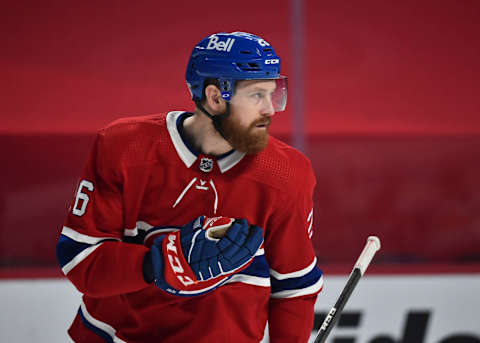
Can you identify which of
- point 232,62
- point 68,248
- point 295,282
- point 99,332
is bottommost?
point 99,332

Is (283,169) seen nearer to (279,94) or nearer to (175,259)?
(279,94)

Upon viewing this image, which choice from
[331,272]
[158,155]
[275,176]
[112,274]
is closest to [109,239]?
[112,274]

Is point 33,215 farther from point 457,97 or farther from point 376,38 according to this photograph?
point 457,97

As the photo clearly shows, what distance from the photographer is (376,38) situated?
8.73 feet

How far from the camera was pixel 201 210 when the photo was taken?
1.39 m

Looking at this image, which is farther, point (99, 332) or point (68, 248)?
point (99, 332)

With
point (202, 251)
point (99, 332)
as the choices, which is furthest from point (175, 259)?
point (99, 332)

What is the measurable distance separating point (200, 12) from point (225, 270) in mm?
1602

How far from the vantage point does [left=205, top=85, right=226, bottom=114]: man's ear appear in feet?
4.63

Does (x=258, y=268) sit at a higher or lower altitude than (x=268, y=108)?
lower

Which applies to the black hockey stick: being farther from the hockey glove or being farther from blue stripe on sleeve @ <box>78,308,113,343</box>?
blue stripe on sleeve @ <box>78,308,113,343</box>

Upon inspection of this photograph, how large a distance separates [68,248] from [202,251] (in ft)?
0.92

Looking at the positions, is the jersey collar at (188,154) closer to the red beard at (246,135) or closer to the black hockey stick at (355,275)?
the red beard at (246,135)

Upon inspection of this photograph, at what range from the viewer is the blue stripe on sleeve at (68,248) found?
135 centimetres
